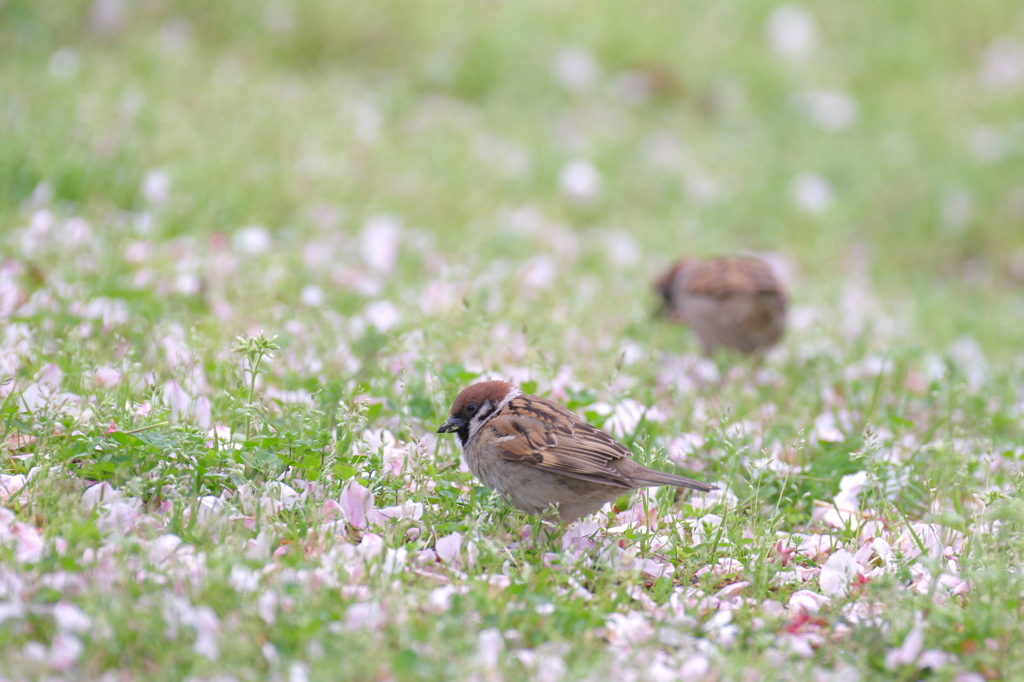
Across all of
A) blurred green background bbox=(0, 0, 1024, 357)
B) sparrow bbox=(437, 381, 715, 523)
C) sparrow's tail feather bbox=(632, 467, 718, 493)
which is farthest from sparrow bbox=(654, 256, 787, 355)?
sparrow's tail feather bbox=(632, 467, 718, 493)

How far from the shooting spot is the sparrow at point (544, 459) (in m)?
3.44

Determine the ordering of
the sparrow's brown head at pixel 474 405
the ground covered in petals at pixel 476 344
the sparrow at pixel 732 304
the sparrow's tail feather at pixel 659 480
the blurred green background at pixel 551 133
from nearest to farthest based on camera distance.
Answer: the ground covered in petals at pixel 476 344 < the sparrow's tail feather at pixel 659 480 < the sparrow's brown head at pixel 474 405 < the sparrow at pixel 732 304 < the blurred green background at pixel 551 133

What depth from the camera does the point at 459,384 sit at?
4.55m

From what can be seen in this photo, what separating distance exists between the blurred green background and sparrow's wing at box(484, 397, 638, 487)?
8.85 feet

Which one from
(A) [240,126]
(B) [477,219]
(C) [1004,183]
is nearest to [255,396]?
(B) [477,219]

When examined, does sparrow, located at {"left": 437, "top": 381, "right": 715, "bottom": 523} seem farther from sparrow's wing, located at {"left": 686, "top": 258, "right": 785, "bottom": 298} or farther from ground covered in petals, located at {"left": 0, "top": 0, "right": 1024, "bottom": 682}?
sparrow's wing, located at {"left": 686, "top": 258, "right": 785, "bottom": 298}

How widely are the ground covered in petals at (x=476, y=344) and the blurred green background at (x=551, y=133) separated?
0.14ft

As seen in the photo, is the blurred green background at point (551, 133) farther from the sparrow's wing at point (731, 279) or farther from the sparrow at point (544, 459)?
the sparrow at point (544, 459)

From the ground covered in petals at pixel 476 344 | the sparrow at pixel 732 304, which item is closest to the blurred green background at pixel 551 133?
the ground covered in petals at pixel 476 344

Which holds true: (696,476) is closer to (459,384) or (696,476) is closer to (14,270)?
(459,384)

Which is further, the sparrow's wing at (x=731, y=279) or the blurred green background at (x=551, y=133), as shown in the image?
the blurred green background at (x=551, y=133)

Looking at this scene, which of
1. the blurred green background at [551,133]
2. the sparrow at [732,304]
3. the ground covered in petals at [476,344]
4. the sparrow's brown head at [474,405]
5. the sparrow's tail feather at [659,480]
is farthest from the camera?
the blurred green background at [551,133]

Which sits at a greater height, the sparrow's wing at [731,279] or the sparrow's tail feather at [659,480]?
the sparrow's wing at [731,279]

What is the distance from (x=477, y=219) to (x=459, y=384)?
134 inches
